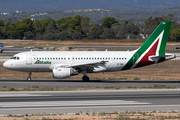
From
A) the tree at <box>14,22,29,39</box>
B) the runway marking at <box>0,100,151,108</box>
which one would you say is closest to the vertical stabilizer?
the runway marking at <box>0,100,151,108</box>

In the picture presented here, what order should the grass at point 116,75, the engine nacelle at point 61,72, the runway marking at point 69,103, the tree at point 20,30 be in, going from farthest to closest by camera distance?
the tree at point 20,30 < the grass at point 116,75 < the engine nacelle at point 61,72 < the runway marking at point 69,103

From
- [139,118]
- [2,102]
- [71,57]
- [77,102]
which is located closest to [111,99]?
[77,102]

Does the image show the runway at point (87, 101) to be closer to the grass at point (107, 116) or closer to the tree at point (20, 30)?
the grass at point (107, 116)

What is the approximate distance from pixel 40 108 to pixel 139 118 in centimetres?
750

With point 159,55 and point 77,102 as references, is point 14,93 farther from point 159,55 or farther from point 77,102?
point 159,55

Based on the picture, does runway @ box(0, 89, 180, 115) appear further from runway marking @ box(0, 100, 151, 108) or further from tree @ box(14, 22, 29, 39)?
tree @ box(14, 22, 29, 39)

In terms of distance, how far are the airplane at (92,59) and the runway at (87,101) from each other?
8.05 meters

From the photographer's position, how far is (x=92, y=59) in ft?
124

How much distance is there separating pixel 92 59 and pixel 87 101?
13535 millimetres

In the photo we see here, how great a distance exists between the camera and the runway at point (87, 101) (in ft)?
70.9

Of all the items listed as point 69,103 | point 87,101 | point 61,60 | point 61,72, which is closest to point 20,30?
point 61,60

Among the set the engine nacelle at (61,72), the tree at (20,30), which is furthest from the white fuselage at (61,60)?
the tree at (20,30)

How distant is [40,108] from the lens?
21.8 metres

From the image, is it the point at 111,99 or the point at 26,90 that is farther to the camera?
the point at 26,90
